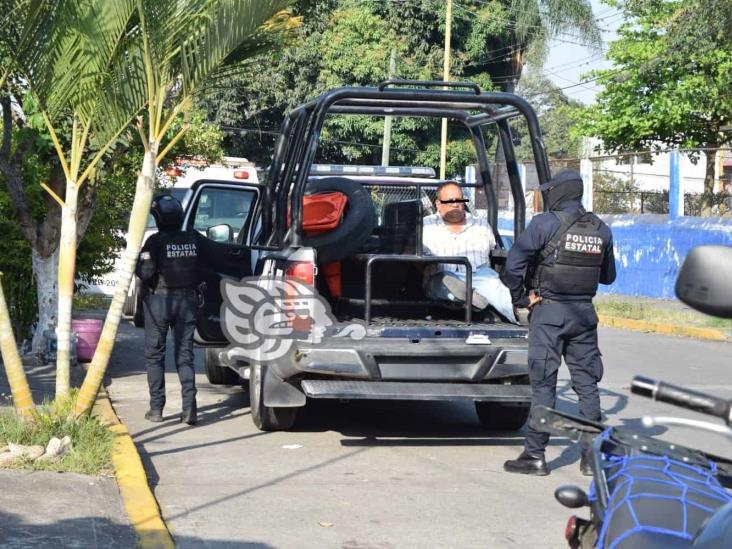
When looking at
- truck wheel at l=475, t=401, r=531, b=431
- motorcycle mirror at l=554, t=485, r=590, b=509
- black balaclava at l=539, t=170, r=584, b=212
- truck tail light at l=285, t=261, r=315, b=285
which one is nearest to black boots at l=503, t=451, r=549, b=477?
truck wheel at l=475, t=401, r=531, b=431

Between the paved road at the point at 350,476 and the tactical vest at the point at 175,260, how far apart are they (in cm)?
108

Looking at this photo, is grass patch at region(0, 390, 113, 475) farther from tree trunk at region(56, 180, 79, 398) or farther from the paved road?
the paved road

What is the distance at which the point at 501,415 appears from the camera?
852 cm

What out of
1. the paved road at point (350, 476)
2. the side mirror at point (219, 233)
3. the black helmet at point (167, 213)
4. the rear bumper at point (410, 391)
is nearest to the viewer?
the paved road at point (350, 476)

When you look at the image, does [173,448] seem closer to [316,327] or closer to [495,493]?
[316,327]

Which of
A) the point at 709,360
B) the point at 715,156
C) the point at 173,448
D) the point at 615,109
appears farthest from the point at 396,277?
the point at 615,109

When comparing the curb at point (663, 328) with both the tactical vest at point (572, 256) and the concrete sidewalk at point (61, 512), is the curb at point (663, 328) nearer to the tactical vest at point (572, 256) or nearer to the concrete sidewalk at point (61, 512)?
the tactical vest at point (572, 256)

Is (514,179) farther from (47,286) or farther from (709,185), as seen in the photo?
(709,185)

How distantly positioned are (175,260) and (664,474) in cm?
598

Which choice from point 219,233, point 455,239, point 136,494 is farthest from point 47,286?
point 136,494

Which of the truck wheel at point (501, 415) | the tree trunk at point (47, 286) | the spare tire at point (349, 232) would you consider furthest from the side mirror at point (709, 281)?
the tree trunk at point (47, 286)

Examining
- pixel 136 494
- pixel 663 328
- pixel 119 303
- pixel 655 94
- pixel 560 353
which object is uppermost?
pixel 655 94

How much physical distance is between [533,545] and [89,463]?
2559 millimetres

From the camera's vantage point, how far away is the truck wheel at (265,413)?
8070 millimetres
